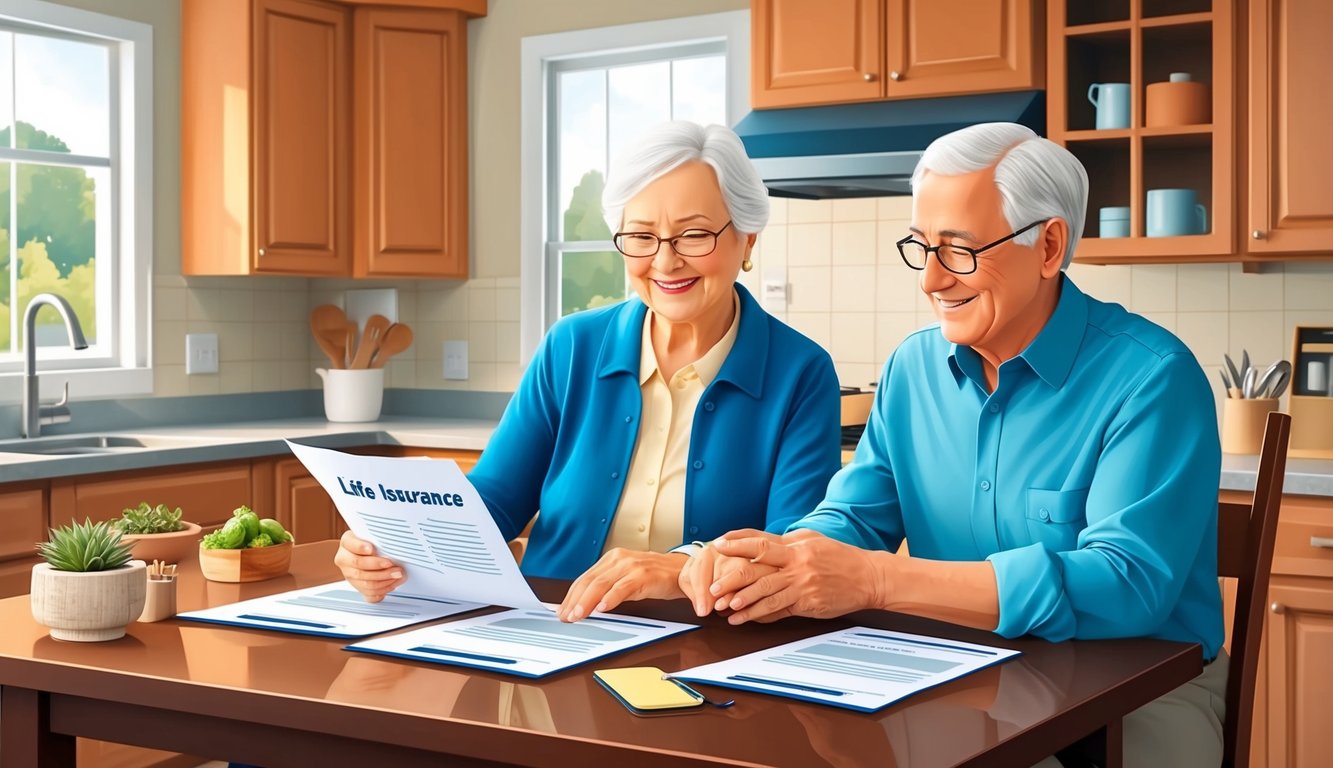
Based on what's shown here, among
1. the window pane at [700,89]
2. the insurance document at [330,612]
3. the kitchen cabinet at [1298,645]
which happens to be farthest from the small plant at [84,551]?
the window pane at [700,89]

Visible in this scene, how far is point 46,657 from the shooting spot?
1.40 m

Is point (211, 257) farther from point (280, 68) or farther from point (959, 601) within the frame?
point (959, 601)

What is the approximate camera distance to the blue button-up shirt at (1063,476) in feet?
4.76

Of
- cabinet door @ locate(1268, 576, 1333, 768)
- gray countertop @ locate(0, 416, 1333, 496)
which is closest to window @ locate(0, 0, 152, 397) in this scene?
gray countertop @ locate(0, 416, 1333, 496)

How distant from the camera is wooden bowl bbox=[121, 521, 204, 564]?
5.92 ft

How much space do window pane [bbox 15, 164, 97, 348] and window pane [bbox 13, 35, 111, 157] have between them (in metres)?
0.08

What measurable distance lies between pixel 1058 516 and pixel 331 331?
3.62 m

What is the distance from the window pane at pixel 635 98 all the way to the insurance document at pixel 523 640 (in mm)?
3174

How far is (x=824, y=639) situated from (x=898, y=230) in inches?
108

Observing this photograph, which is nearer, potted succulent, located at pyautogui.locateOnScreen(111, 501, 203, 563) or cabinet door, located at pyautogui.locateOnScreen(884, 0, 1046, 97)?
potted succulent, located at pyautogui.locateOnScreen(111, 501, 203, 563)

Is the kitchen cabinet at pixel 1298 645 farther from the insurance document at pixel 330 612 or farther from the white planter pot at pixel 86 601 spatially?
the white planter pot at pixel 86 601

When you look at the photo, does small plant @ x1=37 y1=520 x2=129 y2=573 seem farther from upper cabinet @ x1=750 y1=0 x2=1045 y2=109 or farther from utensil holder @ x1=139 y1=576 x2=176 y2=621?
upper cabinet @ x1=750 y1=0 x2=1045 y2=109

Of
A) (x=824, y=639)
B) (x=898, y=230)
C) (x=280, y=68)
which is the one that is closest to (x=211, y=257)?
(x=280, y=68)

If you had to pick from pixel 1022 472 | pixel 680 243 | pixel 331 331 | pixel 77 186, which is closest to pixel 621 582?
pixel 1022 472
